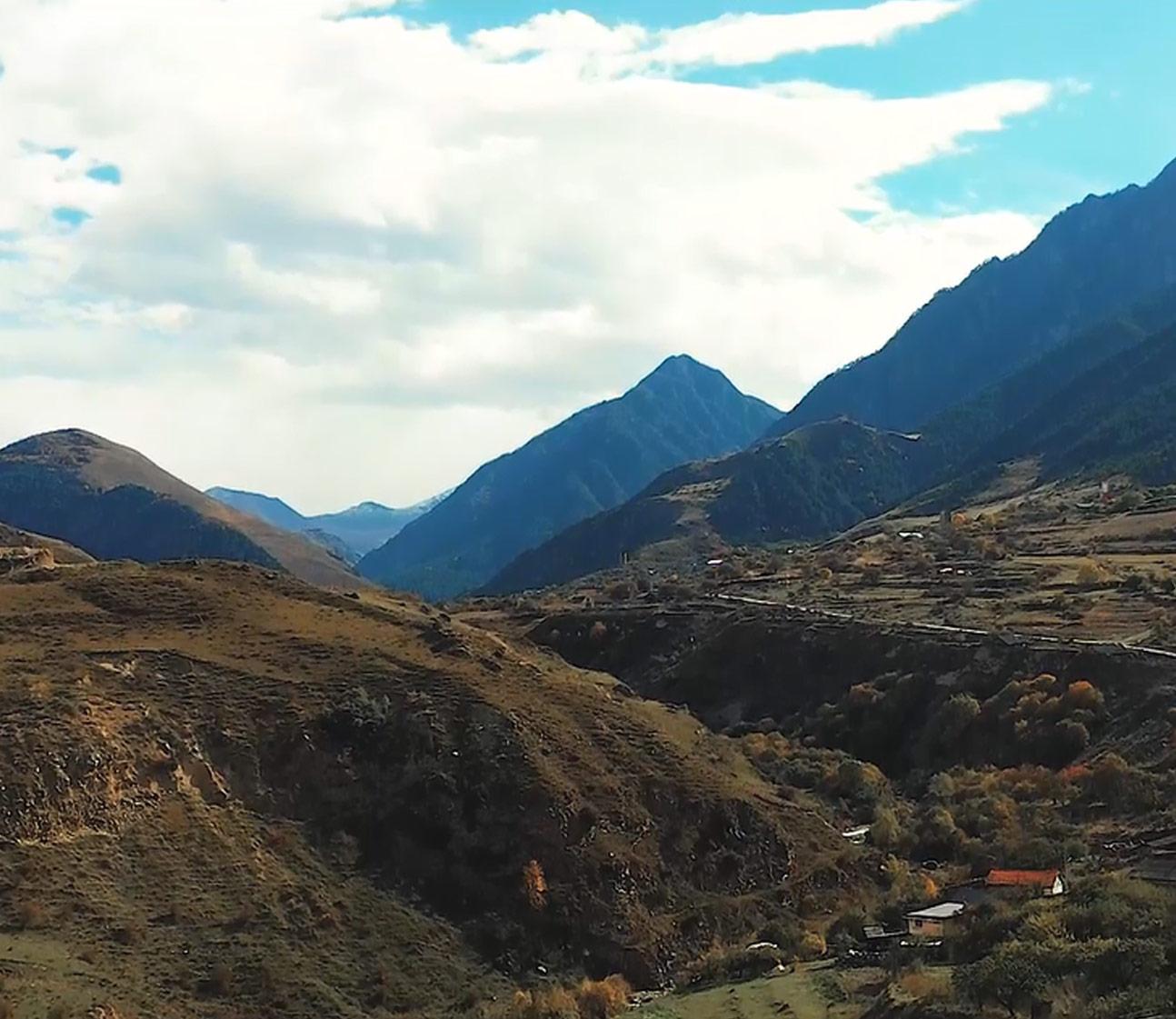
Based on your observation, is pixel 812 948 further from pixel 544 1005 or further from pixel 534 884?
pixel 534 884

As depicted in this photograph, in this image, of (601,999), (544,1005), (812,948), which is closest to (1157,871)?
(812,948)

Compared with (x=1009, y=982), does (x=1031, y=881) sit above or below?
below

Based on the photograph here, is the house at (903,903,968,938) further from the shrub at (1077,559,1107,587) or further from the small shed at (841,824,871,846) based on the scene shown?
the shrub at (1077,559,1107,587)

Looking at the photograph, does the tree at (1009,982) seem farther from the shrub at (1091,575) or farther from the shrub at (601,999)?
the shrub at (1091,575)

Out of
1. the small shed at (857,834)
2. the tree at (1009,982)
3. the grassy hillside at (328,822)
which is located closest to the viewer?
the tree at (1009,982)

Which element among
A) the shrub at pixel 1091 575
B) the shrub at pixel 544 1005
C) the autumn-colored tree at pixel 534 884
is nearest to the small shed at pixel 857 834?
the autumn-colored tree at pixel 534 884

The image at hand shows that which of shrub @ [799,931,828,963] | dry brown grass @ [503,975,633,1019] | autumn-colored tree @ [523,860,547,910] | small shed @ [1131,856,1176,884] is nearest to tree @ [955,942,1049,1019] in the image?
small shed @ [1131,856,1176,884]
